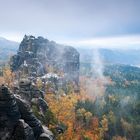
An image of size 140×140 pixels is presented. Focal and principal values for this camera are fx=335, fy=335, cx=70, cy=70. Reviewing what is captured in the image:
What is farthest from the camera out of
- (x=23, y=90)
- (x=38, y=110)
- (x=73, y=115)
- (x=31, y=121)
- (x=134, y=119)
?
(x=134, y=119)

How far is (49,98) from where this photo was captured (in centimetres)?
15662

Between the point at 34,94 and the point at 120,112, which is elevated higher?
the point at 34,94

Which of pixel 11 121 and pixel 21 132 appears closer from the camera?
pixel 21 132

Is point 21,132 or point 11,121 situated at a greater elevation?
point 11,121

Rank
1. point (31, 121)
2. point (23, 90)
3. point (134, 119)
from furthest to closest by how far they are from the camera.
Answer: point (134, 119)
point (23, 90)
point (31, 121)

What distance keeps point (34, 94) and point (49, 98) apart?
58.9m

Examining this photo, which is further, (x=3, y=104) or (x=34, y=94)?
(x=34, y=94)

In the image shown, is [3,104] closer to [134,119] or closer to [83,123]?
[83,123]

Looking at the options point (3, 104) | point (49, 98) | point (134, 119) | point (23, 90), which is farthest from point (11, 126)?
point (134, 119)

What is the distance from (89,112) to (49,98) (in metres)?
22.5

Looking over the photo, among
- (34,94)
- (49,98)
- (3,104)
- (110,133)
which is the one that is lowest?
(110,133)

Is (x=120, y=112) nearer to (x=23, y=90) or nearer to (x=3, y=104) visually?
(x=23, y=90)

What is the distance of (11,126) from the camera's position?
50.7 metres

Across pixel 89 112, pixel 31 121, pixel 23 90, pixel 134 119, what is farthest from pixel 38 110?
pixel 134 119
